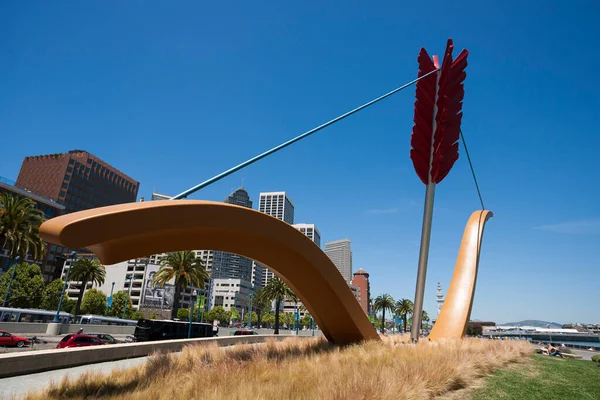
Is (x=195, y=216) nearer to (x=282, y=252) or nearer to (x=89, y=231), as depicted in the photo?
(x=89, y=231)

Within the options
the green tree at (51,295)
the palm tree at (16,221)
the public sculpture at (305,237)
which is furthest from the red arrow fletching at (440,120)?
the green tree at (51,295)

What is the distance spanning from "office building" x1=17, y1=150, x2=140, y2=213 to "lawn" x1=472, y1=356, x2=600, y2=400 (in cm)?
11874

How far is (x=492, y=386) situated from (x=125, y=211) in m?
7.63

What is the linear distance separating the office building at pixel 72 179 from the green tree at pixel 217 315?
5253cm

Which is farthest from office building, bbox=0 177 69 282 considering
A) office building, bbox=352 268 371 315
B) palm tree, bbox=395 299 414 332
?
office building, bbox=352 268 371 315

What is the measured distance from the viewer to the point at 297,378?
6.45 m

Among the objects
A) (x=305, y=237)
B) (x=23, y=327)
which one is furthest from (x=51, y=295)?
(x=305, y=237)

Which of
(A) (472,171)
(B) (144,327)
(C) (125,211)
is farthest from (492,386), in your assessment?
(B) (144,327)

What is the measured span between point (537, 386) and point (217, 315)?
3541 inches

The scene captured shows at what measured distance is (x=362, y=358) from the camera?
8.68 metres

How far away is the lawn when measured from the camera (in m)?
6.65

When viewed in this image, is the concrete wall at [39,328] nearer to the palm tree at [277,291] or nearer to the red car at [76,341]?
the red car at [76,341]

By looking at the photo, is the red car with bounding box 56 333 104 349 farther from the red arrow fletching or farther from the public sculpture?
the red arrow fletching

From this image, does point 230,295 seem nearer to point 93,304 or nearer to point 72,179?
point 72,179
